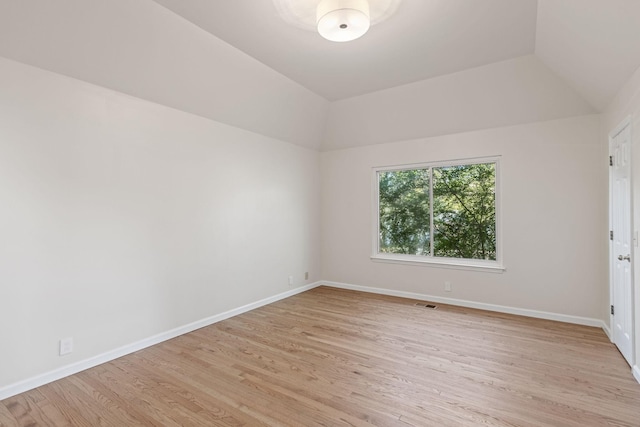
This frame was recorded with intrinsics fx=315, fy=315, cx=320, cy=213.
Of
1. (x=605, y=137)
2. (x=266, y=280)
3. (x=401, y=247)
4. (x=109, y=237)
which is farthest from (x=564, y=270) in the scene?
(x=109, y=237)

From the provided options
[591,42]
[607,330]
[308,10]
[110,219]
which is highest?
[308,10]

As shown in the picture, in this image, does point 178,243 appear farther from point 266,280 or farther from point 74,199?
point 266,280

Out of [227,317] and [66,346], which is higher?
[66,346]

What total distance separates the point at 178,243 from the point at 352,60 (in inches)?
108

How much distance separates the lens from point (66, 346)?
261cm

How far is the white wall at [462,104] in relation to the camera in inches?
139

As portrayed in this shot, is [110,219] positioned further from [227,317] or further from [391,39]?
[391,39]

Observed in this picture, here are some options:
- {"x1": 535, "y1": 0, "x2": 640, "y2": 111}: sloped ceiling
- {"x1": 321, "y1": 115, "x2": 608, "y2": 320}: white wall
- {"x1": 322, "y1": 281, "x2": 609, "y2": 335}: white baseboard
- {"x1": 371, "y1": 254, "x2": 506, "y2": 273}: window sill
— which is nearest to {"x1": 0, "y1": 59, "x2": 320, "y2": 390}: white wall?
{"x1": 322, "y1": 281, "x2": 609, "y2": 335}: white baseboard

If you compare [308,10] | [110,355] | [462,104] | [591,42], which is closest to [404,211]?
[462,104]

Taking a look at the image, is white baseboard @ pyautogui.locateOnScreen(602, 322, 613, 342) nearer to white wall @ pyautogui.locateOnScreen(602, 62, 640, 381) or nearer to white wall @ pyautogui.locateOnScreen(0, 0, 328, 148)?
white wall @ pyautogui.locateOnScreen(602, 62, 640, 381)

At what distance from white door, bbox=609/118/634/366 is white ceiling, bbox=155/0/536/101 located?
4.21ft

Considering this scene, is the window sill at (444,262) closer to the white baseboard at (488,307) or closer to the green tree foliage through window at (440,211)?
the green tree foliage through window at (440,211)

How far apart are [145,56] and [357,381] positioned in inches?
130

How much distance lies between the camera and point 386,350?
303 cm
